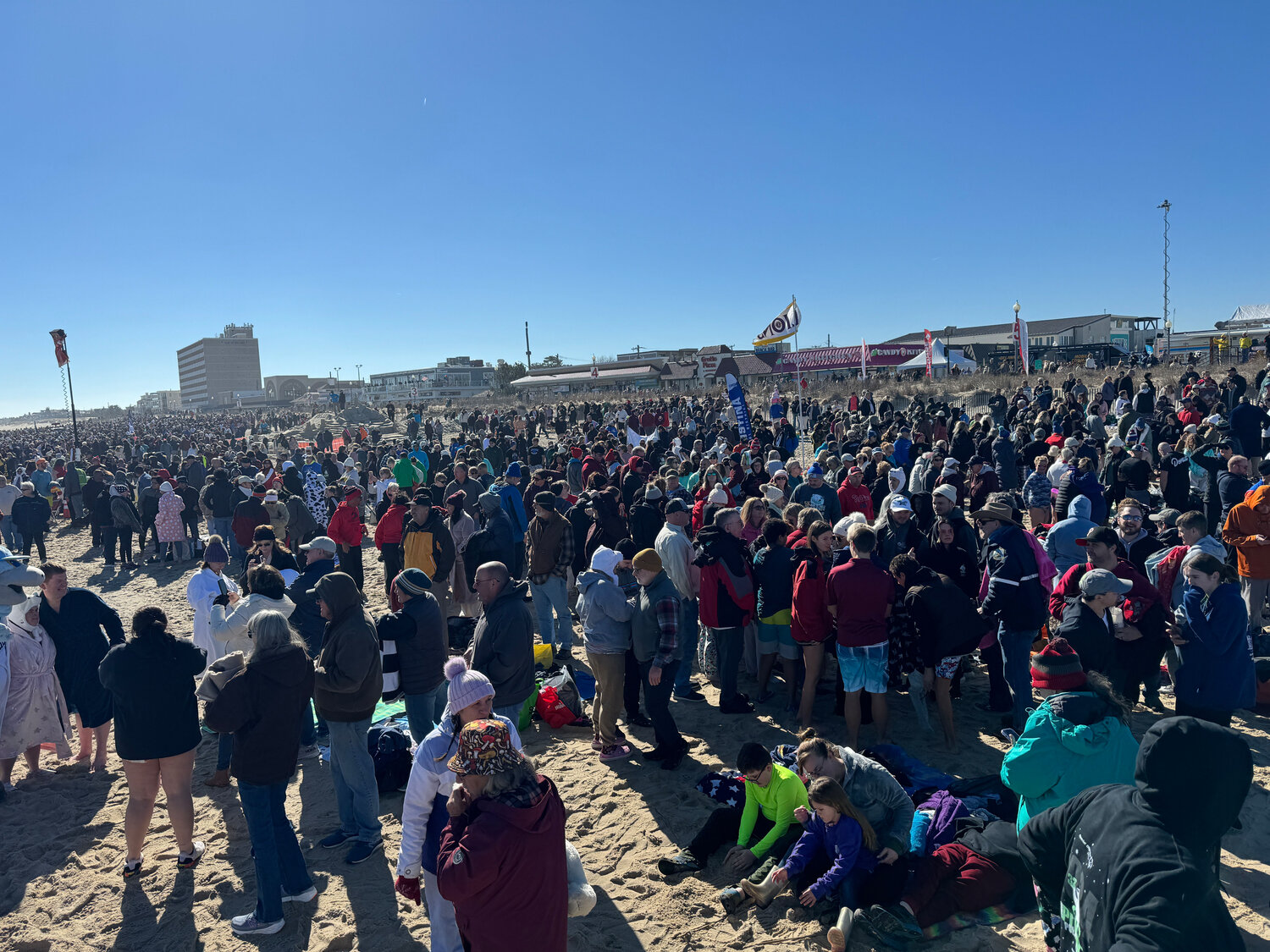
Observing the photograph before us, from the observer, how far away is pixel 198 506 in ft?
45.8

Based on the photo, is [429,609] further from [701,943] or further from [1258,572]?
[1258,572]

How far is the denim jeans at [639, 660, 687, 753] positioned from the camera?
514 centimetres

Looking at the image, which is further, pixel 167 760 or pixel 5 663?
pixel 5 663

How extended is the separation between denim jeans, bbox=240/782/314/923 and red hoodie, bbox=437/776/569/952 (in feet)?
5.96

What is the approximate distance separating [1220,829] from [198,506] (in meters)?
15.9

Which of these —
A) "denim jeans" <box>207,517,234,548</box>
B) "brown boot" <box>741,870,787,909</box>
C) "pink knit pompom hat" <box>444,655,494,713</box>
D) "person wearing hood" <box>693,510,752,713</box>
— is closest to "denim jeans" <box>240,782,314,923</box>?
"pink knit pompom hat" <box>444,655,494,713</box>

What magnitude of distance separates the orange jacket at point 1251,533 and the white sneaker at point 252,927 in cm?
825

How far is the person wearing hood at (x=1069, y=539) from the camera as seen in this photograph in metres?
5.81

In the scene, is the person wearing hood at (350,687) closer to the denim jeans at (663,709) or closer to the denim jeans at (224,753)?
the denim jeans at (224,753)

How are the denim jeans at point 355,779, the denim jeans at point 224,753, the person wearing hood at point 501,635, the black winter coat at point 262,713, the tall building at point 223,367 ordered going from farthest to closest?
the tall building at point 223,367 < the denim jeans at point 224,753 < the person wearing hood at point 501,635 < the denim jeans at point 355,779 < the black winter coat at point 262,713

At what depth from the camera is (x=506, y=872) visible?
235 cm

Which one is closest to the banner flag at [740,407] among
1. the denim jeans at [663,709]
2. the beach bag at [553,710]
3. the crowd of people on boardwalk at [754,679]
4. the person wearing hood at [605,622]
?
the crowd of people on boardwalk at [754,679]

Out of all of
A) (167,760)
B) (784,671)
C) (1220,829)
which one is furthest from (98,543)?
(1220,829)

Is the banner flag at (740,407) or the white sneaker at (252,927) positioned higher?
the banner flag at (740,407)
